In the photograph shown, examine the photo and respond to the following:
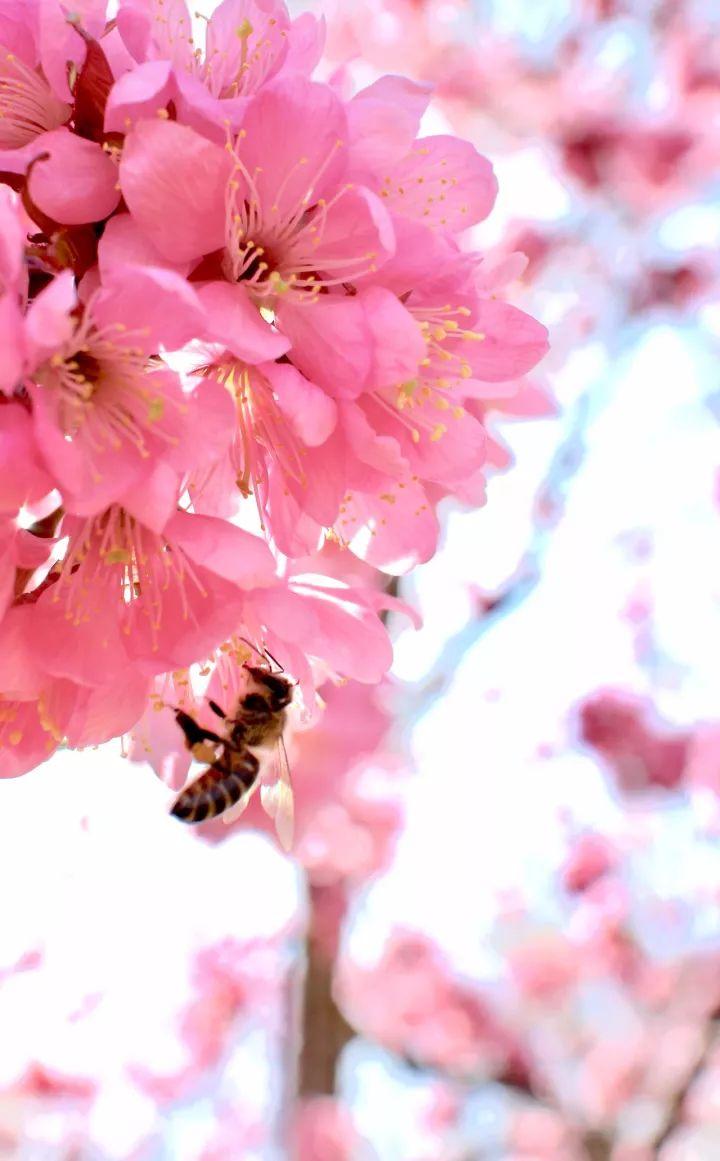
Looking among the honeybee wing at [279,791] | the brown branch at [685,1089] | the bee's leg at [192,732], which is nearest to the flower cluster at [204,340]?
the bee's leg at [192,732]

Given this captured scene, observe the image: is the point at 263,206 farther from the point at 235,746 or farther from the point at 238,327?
the point at 235,746

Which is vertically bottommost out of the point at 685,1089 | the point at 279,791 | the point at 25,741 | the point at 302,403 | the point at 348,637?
the point at 685,1089

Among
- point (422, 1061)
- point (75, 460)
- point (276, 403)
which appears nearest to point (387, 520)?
point (276, 403)

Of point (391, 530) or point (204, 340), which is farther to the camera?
point (391, 530)

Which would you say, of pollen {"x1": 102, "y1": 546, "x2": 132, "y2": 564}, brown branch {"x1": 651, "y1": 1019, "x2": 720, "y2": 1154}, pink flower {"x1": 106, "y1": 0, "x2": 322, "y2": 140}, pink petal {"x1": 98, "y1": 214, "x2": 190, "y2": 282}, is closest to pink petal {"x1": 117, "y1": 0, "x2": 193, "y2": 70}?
pink flower {"x1": 106, "y1": 0, "x2": 322, "y2": 140}

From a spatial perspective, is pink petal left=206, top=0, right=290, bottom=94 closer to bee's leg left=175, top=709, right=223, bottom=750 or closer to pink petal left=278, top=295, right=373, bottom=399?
pink petal left=278, top=295, right=373, bottom=399

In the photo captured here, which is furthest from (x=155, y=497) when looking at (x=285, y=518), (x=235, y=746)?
(x=235, y=746)

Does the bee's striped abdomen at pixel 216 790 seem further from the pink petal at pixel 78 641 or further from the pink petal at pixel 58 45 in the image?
the pink petal at pixel 58 45
